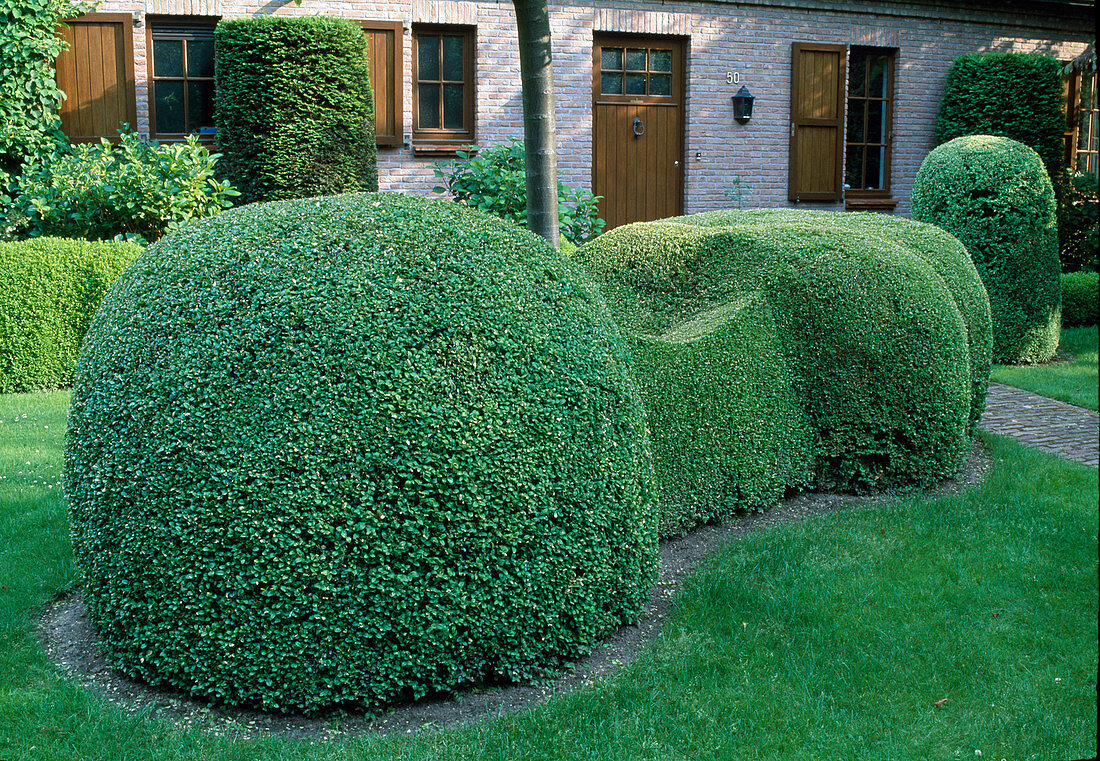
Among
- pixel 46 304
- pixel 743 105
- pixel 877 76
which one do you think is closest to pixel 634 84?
pixel 743 105

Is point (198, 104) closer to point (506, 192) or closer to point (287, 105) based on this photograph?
point (287, 105)

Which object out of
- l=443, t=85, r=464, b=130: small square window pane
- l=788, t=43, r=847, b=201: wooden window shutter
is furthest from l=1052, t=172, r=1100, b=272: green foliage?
l=443, t=85, r=464, b=130: small square window pane

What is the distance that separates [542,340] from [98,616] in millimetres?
1881

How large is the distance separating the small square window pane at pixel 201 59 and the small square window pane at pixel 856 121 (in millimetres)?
9577

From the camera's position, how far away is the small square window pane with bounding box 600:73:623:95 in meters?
13.5


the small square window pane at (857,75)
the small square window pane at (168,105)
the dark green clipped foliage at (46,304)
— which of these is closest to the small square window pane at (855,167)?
the small square window pane at (857,75)

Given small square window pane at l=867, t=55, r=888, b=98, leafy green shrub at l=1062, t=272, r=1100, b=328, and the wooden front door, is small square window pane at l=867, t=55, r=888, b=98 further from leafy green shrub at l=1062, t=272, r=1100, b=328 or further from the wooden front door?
leafy green shrub at l=1062, t=272, r=1100, b=328

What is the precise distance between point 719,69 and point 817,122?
1887 mm

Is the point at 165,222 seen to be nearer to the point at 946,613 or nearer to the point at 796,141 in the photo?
the point at 946,613

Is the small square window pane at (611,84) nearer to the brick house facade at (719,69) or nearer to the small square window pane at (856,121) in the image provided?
the brick house facade at (719,69)

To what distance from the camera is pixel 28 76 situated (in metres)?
11.1

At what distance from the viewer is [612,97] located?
532 inches

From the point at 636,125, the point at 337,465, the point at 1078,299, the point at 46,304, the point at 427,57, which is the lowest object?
the point at 1078,299

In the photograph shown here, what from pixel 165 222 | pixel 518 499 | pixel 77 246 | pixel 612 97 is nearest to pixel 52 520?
A: pixel 518 499
